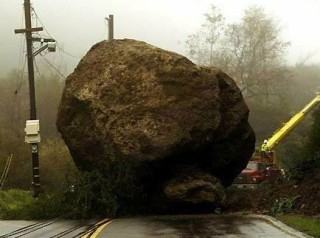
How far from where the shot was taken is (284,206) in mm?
15086

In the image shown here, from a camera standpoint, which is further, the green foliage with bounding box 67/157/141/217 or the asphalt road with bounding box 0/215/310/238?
the green foliage with bounding box 67/157/141/217

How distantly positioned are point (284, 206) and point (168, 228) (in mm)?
4027

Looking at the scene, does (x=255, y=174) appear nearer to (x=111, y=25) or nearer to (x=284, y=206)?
(x=284, y=206)

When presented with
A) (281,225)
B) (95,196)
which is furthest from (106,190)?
(281,225)

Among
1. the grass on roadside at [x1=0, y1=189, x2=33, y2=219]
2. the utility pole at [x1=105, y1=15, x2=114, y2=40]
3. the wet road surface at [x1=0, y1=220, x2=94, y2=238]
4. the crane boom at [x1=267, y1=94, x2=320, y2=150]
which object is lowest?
the grass on roadside at [x1=0, y1=189, x2=33, y2=219]

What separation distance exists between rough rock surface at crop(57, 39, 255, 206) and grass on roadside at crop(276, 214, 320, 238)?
310 cm

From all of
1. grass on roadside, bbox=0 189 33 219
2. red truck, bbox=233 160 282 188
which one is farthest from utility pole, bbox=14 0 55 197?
red truck, bbox=233 160 282 188

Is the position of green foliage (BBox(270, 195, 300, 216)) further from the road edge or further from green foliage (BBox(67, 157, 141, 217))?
green foliage (BBox(67, 157, 141, 217))

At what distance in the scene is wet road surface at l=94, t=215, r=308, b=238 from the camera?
11.0 m

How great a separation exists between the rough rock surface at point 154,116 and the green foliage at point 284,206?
5.58ft

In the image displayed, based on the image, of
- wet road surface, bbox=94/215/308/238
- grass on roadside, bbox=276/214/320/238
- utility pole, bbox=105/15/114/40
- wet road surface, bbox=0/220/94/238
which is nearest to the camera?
grass on roadside, bbox=276/214/320/238

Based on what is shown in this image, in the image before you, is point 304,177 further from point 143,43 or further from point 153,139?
point 143,43

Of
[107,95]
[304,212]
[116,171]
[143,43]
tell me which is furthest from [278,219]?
[143,43]

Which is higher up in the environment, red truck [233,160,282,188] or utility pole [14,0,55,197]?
utility pole [14,0,55,197]
